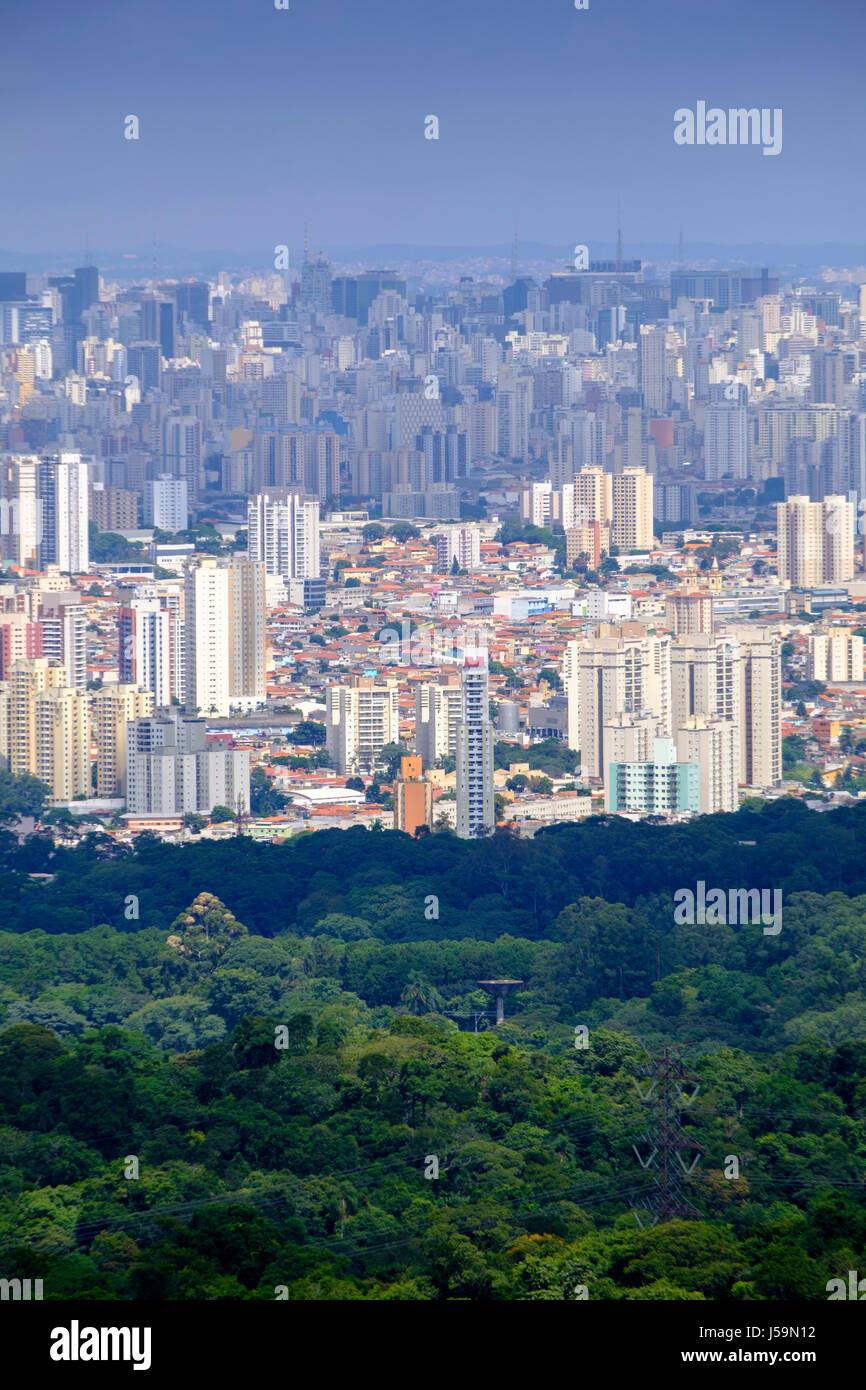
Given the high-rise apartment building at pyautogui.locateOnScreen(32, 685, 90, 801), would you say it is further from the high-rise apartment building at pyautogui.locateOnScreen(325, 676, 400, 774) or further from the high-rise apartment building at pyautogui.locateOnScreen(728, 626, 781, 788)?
the high-rise apartment building at pyautogui.locateOnScreen(728, 626, 781, 788)

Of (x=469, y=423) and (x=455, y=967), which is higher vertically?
(x=469, y=423)

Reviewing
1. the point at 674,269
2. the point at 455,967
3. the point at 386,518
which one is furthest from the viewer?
the point at 674,269

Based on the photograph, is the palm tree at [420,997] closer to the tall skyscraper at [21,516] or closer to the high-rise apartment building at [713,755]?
the high-rise apartment building at [713,755]

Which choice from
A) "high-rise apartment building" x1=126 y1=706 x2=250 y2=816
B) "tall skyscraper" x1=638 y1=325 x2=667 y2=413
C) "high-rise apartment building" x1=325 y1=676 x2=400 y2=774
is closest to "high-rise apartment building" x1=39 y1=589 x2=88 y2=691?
"high-rise apartment building" x1=325 y1=676 x2=400 y2=774

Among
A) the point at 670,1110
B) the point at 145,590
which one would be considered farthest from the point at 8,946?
the point at 145,590
